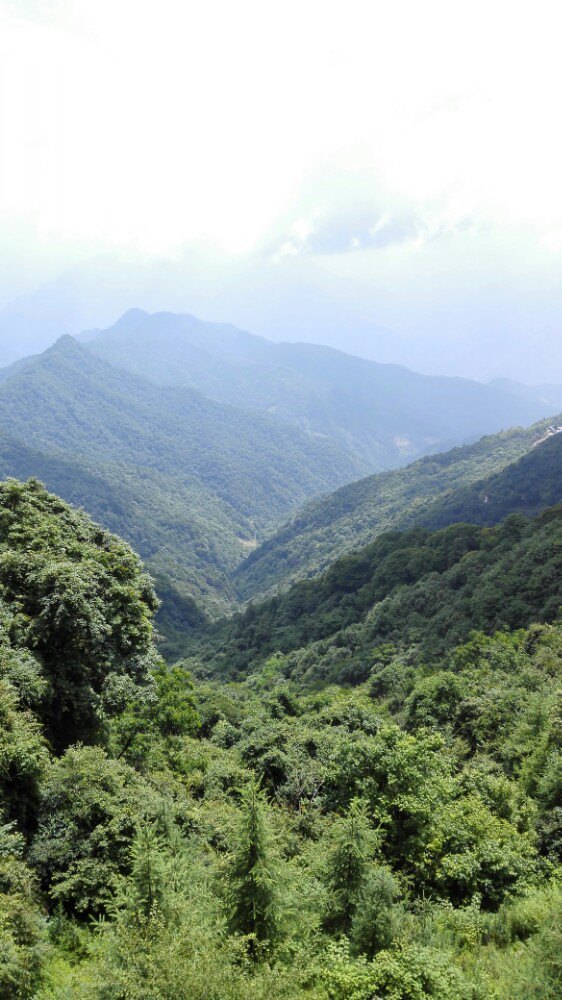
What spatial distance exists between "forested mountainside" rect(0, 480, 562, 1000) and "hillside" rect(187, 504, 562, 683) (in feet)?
41.1

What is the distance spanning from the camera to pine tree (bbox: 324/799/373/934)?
13.0 m

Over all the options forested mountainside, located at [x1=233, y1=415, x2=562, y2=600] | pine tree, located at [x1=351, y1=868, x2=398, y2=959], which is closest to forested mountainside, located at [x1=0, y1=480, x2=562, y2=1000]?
pine tree, located at [x1=351, y1=868, x2=398, y2=959]

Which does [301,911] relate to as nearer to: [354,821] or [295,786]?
[354,821]

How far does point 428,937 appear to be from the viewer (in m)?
12.4

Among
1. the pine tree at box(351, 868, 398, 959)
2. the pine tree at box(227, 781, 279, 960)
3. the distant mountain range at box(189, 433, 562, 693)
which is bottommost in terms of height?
the distant mountain range at box(189, 433, 562, 693)

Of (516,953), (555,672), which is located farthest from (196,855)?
(555,672)

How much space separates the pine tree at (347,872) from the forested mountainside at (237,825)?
0.06 metres

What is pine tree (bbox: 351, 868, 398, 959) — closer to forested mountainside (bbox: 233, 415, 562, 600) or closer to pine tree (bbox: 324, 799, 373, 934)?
pine tree (bbox: 324, 799, 373, 934)

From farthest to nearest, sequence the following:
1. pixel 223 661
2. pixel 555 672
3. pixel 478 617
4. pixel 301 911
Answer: pixel 223 661, pixel 478 617, pixel 555 672, pixel 301 911

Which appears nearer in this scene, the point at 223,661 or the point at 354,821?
the point at 354,821

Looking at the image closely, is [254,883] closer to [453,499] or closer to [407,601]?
[407,601]

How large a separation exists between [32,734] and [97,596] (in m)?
8.55

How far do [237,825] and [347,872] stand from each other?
2983 millimetres

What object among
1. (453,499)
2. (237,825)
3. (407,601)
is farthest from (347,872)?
(453,499)
